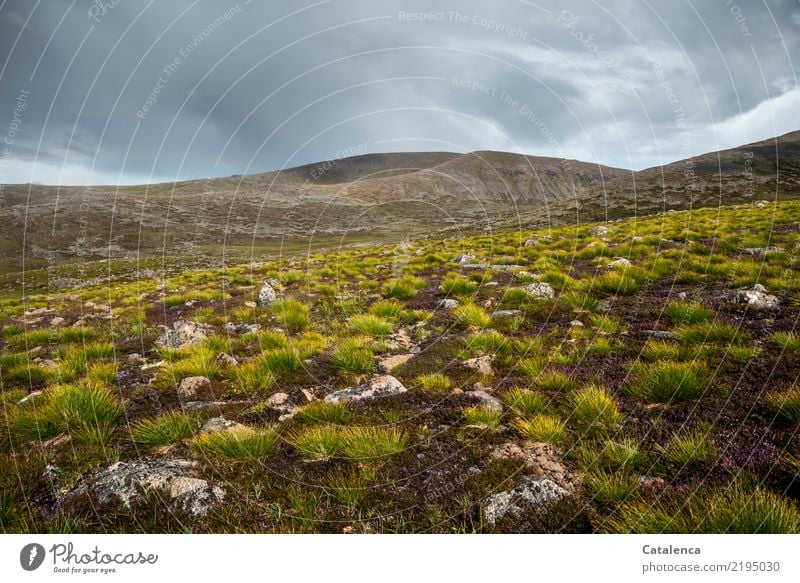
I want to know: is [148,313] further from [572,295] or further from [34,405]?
[572,295]

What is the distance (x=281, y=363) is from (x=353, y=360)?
4.09 feet

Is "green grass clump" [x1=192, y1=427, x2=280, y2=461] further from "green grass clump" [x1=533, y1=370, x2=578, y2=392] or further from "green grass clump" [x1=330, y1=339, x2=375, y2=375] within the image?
"green grass clump" [x1=533, y1=370, x2=578, y2=392]

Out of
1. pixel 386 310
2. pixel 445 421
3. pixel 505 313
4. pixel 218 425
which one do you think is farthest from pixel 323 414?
pixel 505 313

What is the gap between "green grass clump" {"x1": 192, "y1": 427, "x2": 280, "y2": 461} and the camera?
3.91 m

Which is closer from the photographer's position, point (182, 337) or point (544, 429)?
point (544, 429)

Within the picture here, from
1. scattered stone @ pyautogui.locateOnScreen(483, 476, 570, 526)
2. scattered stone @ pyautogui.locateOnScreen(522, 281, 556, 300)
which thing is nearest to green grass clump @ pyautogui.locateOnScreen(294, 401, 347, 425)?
scattered stone @ pyautogui.locateOnScreen(483, 476, 570, 526)

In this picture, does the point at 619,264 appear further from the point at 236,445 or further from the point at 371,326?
the point at 236,445

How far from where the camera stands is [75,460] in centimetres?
389

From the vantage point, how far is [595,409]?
4.14m

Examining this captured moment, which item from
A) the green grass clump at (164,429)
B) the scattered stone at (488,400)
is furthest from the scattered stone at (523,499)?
the green grass clump at (164,429)

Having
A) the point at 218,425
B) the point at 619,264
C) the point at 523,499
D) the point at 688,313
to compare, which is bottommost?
the point at 523,499

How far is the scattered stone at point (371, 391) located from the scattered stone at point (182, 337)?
15.1 ft

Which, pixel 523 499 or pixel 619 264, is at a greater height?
pixel 619 264

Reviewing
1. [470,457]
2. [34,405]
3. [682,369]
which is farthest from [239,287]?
[682,369]
